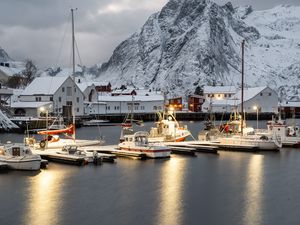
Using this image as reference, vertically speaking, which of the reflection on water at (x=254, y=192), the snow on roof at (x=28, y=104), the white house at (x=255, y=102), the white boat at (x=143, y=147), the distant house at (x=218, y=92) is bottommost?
the reflection on water at (x=254, y=192)

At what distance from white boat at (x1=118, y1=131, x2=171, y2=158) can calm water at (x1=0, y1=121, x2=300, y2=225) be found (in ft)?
3.49

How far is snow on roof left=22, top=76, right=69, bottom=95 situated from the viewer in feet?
339

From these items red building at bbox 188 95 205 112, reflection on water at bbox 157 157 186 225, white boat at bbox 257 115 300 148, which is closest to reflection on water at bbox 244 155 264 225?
reflection on water at bbox 157 157 186 225

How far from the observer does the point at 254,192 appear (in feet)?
101

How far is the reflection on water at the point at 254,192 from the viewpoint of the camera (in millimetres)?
24797

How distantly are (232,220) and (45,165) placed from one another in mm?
19248

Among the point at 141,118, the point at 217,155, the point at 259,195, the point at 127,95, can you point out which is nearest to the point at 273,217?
the point at 259,195

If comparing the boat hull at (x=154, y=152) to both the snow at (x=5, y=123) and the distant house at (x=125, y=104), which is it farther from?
the distant house at (x=125, y=104)

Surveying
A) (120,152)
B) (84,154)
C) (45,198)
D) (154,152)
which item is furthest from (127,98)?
(45,198)

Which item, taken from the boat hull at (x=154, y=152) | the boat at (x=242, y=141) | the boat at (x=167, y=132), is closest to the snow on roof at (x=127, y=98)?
the boat at (x=242, y=141)

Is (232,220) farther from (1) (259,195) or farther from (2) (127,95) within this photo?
(2) (127,95)

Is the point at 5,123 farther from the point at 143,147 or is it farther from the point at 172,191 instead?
the point at 172,191

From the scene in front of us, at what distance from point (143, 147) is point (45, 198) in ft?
54.4

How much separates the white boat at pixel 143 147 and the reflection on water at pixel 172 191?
1156mm
